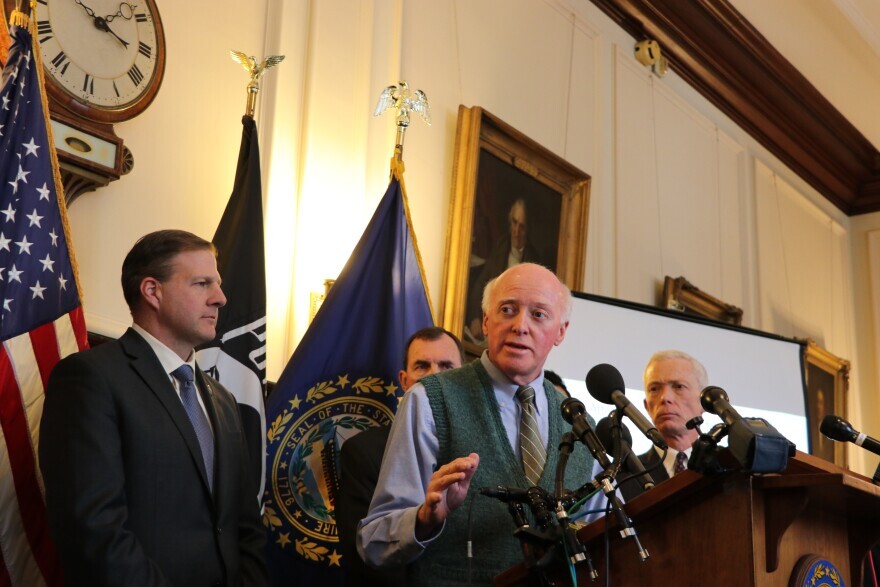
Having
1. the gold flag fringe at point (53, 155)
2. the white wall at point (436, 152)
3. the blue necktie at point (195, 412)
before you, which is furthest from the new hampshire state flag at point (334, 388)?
the gold flag fringe at point (53, 155)

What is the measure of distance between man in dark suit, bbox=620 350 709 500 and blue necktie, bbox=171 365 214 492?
6.43 feet

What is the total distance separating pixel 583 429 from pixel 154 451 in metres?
1.24

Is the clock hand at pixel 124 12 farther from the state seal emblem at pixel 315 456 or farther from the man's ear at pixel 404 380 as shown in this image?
the man's ear at pixel 404 380

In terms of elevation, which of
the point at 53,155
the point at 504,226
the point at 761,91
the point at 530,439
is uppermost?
the point at 761,91

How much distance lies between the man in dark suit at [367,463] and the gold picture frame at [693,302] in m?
3.33

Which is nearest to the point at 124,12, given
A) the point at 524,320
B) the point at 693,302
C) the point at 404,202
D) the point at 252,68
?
the point at 252,68

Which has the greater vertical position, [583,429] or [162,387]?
[162,387]

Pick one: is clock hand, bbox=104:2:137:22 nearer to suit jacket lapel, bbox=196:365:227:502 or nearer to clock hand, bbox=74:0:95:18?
clock hand, bbox=74:0:95:18

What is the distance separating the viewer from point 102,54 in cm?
422

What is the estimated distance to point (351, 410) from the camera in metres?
4.55

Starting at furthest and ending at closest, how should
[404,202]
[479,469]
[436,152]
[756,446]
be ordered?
[436,152], [404,202], [479,469], [756,446]

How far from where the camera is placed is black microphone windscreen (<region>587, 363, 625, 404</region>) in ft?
8.61

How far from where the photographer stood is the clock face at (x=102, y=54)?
4016mm

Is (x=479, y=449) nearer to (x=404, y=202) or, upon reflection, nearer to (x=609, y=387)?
(x=609, y=387)
